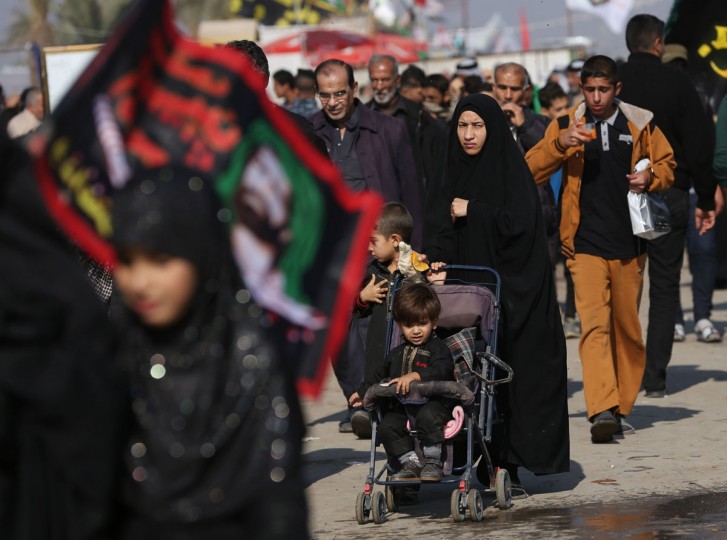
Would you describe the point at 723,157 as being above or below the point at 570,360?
above

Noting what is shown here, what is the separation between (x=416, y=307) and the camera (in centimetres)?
698

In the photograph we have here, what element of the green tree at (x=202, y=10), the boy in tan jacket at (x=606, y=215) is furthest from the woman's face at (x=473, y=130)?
the green tree at (x=202, y=10)

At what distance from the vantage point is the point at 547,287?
25.2ft

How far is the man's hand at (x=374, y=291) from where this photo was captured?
7824mm

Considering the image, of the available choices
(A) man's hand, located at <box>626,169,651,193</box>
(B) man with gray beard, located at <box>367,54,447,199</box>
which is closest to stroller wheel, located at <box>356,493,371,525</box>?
(A) man's hand, located at <box>626,169,651,193</box>

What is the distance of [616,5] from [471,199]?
2888cm

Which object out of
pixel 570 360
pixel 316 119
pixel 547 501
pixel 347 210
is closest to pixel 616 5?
pixel 570 360

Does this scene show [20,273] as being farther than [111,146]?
No

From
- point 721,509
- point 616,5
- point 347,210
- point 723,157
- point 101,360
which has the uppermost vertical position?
point 616,5

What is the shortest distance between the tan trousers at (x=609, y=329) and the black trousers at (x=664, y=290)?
1.22 metres

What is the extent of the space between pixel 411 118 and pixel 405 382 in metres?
6.08

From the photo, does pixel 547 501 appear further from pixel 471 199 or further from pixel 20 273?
pixel 20 273

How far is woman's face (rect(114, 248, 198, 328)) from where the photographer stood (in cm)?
314

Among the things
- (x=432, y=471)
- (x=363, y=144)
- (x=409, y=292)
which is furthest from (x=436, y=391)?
(x=363, y=144)
